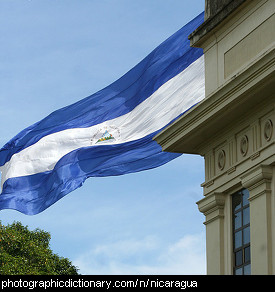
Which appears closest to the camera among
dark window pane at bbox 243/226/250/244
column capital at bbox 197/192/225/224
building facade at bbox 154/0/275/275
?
building facade at bbox 154/0/275/275

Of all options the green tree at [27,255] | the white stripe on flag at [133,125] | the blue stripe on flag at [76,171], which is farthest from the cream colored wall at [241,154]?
the green tree at [27,255]

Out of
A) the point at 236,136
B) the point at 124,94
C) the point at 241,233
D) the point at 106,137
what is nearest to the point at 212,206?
the point at 241,233

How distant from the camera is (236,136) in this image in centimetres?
2062

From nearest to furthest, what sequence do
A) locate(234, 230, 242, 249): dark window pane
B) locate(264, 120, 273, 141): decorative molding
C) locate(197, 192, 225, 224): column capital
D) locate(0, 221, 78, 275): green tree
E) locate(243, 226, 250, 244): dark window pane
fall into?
locate(264, 120, 273, 141): decorative molding → locate(243, 226, 250, 244): dark window pane → locate(234, 230, 242, 249): dark window pane → locate(197, 192, 225, 224): column capital → locate(0, 221, 78, 275): green tree

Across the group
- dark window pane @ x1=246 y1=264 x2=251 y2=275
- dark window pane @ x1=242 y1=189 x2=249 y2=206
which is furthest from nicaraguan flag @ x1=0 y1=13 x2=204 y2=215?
dark window pane @ x1=246 y1=264 x2=251 y2=275

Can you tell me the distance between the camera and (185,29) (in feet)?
82.8

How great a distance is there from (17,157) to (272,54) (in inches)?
398

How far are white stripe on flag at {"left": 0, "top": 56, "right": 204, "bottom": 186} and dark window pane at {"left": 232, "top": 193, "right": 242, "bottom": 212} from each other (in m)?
3.72

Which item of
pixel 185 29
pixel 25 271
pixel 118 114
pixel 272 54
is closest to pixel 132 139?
pixel 118 114

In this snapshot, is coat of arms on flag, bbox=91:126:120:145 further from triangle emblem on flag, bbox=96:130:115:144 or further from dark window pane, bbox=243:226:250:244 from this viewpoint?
dark window pane, bbox=243:226:250:244

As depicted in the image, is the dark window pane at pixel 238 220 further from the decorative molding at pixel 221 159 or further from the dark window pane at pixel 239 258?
the decorative molding at pixel 221 159

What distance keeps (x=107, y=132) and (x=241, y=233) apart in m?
6.27

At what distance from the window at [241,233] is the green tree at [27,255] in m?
33.1

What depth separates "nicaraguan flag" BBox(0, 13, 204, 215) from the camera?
2411cm
